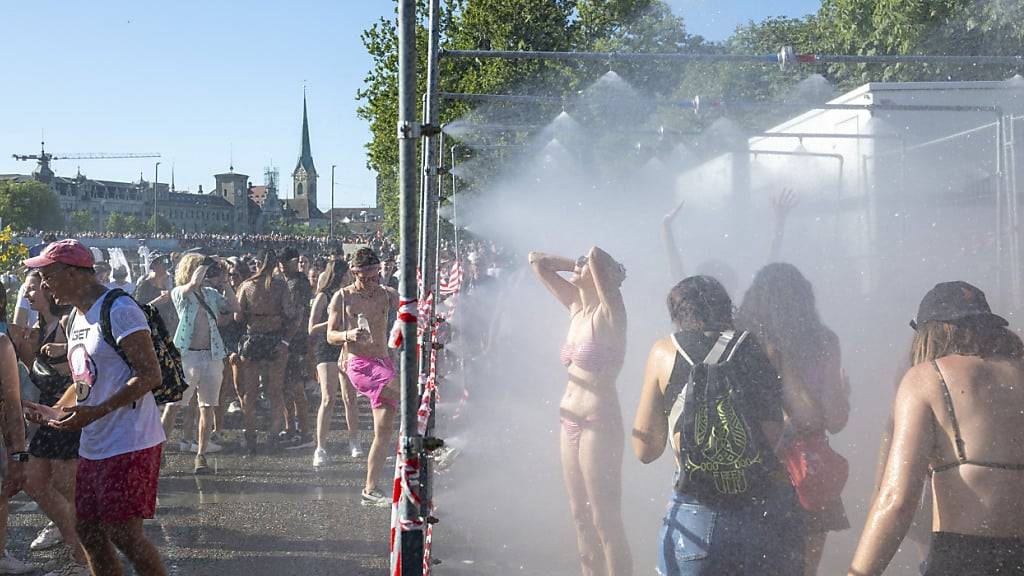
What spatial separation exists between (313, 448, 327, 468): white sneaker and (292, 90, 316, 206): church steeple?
593ft

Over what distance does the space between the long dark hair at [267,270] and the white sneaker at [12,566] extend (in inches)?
163

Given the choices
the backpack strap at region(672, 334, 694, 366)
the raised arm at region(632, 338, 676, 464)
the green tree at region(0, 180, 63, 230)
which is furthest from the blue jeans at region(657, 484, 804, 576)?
the green tree at region(0, 180, 63, 230)

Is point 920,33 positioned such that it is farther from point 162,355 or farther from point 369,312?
point 162,355

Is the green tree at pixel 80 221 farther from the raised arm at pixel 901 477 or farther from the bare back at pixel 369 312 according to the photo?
the raised arm at pixel 901 477

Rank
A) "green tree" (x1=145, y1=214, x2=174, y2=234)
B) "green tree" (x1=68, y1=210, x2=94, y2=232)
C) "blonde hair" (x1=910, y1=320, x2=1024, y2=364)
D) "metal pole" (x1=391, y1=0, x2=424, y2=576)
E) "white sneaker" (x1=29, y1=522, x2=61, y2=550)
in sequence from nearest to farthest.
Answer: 1. "metal pole" (x1=391, y1=0, x2=424, y2=576)
2. "blonde hair" (x1=910, y1=320, x2=1024, y2=364)
3. "white sneaker" (x1=29, y1=522, x2=61, y2=550)
4. "green tree" (x1=68, y1=210, x2=94, y2=232)
5. "green tree" (x1=145, y1=214, x2=174, y2=234)

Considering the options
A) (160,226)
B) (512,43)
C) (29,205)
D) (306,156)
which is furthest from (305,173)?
(512,43)

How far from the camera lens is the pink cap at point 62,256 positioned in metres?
3.99

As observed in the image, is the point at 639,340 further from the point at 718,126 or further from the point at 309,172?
the point at 309,172

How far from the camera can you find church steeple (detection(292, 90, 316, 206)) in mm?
184250

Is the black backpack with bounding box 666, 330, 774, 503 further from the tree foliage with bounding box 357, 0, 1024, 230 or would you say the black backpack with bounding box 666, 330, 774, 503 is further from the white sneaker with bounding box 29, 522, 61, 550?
the tree foliage with bounding box 357, 0, 1024, 230

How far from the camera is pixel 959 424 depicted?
273 cm

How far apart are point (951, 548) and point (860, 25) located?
18.0 m

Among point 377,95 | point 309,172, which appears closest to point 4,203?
point 309,172

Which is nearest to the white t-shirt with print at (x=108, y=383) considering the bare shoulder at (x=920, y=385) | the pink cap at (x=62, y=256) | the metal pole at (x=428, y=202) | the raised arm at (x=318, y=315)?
the pink cap at (x=62, y=256)
